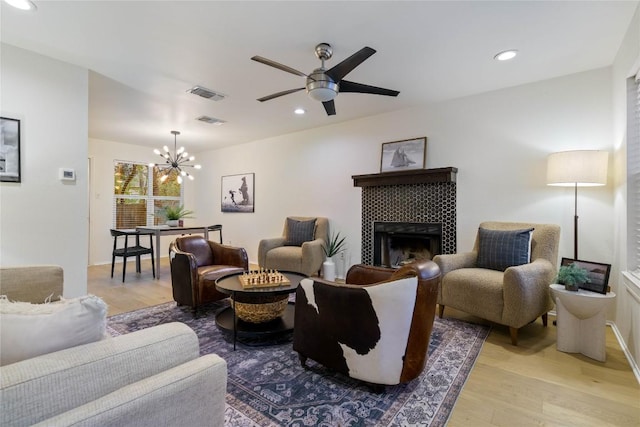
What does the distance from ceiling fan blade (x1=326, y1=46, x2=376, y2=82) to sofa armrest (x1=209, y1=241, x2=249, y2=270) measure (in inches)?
83.5

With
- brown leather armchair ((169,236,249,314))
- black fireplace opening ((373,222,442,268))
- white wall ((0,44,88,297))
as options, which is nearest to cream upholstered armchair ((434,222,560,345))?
black fireplace opening ((373,222,442,268))

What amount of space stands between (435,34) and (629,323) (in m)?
2.61

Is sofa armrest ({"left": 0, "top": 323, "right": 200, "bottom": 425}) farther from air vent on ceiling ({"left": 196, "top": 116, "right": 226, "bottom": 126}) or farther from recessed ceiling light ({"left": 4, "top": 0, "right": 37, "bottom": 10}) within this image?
air vent on ceiling ({"left": 196, "top": 116, "right": 226, "bottom": 126})

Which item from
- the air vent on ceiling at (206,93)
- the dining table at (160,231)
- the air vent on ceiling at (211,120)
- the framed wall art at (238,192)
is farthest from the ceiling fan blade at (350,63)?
the framed wall art at (238,192)

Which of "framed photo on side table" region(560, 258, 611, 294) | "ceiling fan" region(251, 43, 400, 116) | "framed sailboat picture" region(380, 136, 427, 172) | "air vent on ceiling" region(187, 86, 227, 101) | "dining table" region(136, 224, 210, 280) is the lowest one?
"framed photo on side table" region(560, 258, 611, 294)

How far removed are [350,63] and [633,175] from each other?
231cm

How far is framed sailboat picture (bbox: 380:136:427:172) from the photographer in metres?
3.85

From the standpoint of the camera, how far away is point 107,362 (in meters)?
0.82

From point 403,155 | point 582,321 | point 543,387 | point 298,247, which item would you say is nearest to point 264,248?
point 298,247

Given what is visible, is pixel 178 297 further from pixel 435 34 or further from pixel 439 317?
pixel 435 34

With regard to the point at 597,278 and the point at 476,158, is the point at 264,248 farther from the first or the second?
the point at 597,278

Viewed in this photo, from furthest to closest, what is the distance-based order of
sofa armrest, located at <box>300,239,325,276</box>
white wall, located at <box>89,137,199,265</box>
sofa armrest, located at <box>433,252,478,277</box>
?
white wall, located at <box>89,137,199,265</box>
sofa armrest, located at <box>300,239,325,276</box>
sofa armrest, located at <box>433,252,478,277</box>

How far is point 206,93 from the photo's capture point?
3.42 m

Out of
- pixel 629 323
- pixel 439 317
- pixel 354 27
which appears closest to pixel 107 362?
pixel 354 27
